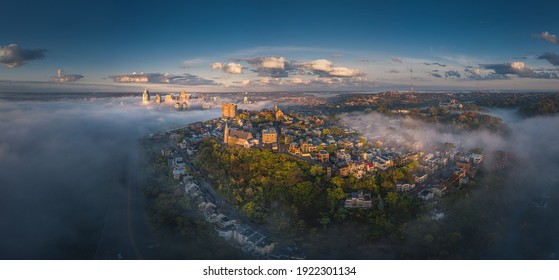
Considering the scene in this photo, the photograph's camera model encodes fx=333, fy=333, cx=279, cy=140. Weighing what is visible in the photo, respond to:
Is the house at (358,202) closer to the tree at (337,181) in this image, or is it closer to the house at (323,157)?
the tree at (337,181)

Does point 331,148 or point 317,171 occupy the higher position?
point 331,148

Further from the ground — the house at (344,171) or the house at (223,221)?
the house at (344,171)

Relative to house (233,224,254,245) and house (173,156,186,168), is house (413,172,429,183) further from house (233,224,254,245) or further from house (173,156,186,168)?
house (173,156,186,168)

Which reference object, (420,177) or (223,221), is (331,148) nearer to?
(420,177)

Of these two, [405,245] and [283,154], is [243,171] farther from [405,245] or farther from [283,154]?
[405,245]

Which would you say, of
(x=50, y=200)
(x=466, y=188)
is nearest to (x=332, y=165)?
(x=466, y=188)

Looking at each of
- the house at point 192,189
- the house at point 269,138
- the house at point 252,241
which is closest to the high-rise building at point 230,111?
the house at point 269,138

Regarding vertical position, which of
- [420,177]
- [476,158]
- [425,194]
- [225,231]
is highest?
[476,158]

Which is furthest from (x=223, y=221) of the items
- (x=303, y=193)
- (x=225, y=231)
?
(x=303, y=193)
